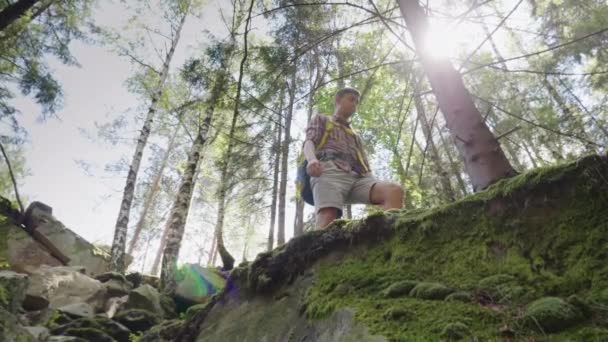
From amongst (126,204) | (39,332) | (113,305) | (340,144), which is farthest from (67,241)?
(340,144)

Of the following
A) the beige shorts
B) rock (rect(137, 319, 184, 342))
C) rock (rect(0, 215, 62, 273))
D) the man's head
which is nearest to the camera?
the beige shorts

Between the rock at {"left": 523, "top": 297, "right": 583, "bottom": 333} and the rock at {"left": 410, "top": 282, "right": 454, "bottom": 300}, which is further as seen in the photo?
the rock at {"left": 410, "top": 282, "right": 454, "bottom": 300}

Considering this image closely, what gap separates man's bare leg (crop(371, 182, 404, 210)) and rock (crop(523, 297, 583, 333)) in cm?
195

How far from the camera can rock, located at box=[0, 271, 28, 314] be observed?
3.57m

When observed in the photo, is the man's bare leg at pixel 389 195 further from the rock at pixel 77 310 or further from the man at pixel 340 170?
the rock at pixel 77 310

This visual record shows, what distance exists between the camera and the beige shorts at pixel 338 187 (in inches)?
125

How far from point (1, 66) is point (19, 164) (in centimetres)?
1605

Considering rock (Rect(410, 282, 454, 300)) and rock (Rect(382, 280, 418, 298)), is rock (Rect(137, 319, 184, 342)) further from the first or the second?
rock (Rect(410, 282, 454, 300))

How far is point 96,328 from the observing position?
4227mm

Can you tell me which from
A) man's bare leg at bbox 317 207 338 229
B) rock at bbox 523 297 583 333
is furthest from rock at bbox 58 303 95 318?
rock at bbox 523 297 583 333

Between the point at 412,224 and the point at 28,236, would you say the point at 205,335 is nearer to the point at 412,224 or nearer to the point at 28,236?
the point at 412,224

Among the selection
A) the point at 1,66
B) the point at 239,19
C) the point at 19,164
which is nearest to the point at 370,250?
the point at 239,19

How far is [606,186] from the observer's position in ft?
4.18

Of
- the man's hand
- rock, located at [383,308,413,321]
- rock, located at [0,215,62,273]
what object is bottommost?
rock, located at [383,308,413,321]
